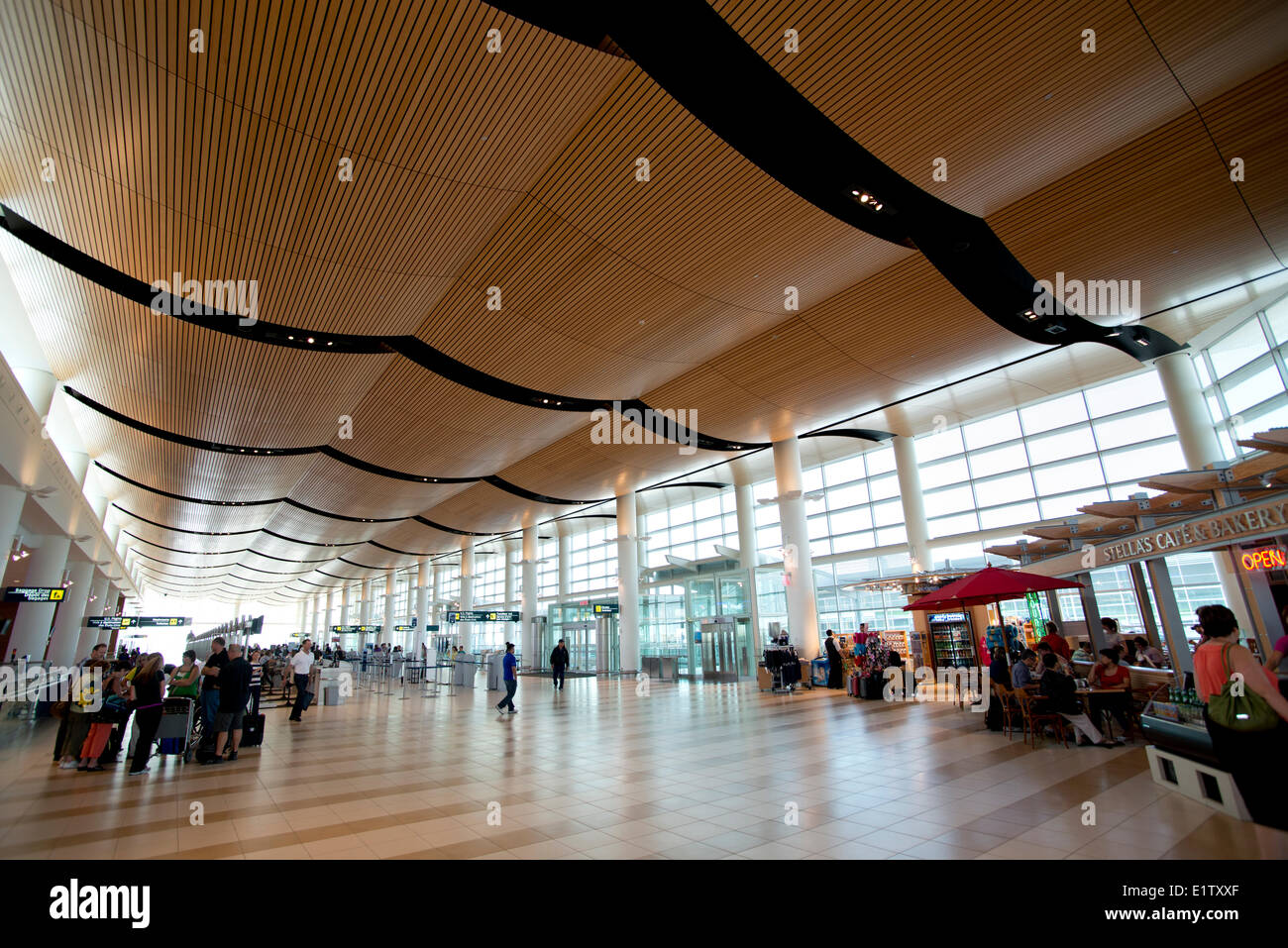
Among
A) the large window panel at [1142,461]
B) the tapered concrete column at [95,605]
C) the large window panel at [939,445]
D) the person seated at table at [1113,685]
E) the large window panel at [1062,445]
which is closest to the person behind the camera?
the person seated at table at [1113,685]

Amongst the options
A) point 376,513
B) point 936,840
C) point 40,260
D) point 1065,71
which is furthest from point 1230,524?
point 376,513

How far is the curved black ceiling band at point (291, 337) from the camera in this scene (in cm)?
923

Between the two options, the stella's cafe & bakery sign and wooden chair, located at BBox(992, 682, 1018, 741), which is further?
wooden chair, located at BBox(992, 682, 1018, 741)

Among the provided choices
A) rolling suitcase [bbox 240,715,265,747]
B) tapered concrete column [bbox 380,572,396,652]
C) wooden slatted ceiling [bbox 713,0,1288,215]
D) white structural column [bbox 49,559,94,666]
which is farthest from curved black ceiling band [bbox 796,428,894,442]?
tapered concrete column [bbox 380,572,396,652]

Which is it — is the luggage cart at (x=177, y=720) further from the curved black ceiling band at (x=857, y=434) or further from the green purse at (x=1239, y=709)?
the curved black ceiling band at (x=857, y=434)

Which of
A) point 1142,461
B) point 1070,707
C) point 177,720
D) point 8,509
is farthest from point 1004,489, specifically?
point 8,509

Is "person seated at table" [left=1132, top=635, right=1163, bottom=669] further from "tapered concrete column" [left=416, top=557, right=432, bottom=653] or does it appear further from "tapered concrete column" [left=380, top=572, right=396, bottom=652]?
"tapered concrete column" [left=380, top=572, right=396, bottom=652]

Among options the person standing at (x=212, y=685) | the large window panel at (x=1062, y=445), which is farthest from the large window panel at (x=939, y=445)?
the person standing at (x=212, y=685)

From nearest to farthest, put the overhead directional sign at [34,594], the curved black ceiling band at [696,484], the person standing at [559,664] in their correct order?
1. the overhead directional sign at [34,594]
2. the person standing at [559,664]
3. the curved black ceiling band at [696,484]

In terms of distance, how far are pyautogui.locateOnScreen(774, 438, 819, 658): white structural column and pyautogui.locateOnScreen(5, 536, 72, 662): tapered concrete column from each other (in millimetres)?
18939

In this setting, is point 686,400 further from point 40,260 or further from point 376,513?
point 376,513

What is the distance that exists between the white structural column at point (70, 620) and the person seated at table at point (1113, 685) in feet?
77.8

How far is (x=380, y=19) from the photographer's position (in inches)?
234

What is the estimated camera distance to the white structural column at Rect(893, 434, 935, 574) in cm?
1939
